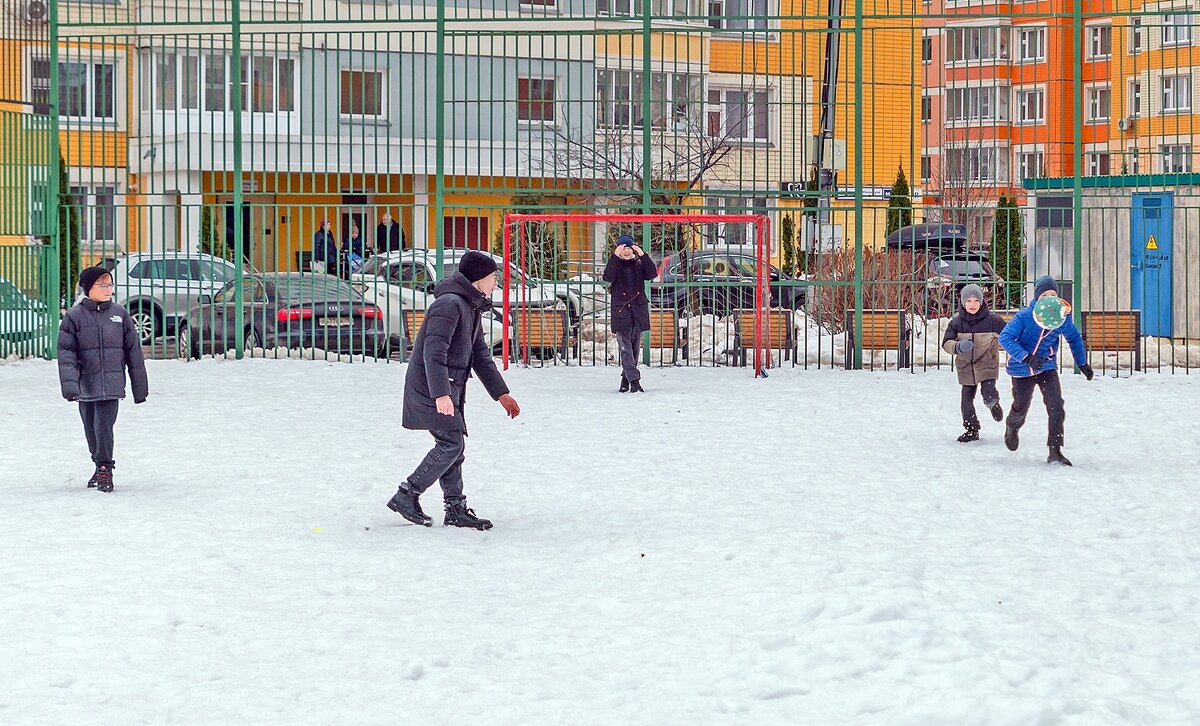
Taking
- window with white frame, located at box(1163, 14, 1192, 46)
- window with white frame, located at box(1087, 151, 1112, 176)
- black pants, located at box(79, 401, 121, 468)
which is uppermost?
window with white frame, located at box(1163, 14, 1192, 46)

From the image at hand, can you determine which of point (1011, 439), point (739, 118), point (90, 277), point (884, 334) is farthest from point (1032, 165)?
point (90, 277)

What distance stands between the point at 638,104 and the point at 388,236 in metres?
3.53

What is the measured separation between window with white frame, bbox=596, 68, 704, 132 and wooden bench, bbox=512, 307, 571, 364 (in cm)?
223

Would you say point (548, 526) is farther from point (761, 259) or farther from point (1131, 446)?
point (761, 259)

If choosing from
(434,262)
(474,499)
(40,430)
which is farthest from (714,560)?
(434,262)

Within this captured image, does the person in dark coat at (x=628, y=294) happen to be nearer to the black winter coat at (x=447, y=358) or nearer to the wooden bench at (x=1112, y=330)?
the wooden bench at (x=1112, y=330)

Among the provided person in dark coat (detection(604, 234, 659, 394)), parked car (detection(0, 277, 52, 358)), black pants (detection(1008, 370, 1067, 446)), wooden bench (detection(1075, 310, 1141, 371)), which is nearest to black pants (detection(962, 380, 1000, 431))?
black pants (detection(1008, 370, 1067, 446))

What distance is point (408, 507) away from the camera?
10086 mm

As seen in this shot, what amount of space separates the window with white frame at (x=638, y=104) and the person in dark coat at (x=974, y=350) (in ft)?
23.9

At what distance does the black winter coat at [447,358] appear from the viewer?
9.76 meters

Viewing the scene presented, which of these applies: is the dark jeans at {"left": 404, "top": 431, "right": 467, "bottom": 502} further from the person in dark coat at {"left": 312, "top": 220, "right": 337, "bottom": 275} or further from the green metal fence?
the person in dark coat at {"left": 312, "top": 220, "right": 337, "bottom": 275}

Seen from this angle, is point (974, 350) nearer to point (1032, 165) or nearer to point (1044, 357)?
point (1044, 357)

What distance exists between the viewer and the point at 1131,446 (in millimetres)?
13602

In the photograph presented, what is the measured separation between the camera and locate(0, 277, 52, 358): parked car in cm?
2055
